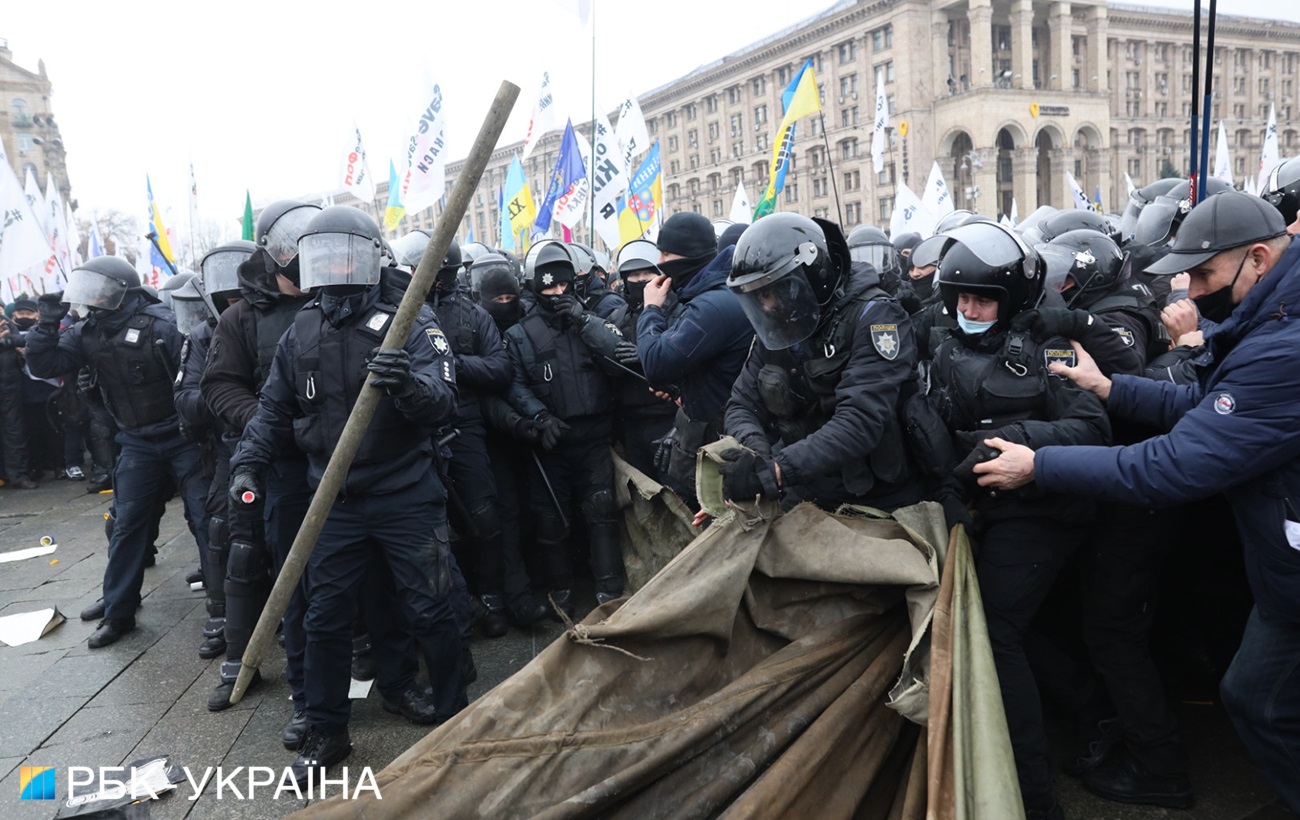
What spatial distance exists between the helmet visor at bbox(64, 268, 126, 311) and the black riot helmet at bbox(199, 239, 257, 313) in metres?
0.85

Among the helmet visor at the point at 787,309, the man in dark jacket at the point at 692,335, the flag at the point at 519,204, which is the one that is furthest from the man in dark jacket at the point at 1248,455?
the flag at the point at 519,204

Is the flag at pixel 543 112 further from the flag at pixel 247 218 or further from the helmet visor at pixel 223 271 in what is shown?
the helmet visor at pixel 223 271

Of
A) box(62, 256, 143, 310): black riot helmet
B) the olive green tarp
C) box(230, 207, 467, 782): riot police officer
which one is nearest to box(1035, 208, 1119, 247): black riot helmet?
the olive green tarp

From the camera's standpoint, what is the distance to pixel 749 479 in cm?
293

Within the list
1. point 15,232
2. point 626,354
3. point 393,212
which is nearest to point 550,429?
point 626,354

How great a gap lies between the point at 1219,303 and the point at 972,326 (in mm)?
765

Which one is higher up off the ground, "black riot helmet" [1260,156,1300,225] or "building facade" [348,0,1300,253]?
"building facade" [348,0,1300,253]

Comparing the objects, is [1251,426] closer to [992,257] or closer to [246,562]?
[992,257]

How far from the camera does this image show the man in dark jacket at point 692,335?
421 cm

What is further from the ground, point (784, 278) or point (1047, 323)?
point (784, 278)

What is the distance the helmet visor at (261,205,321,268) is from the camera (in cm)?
430

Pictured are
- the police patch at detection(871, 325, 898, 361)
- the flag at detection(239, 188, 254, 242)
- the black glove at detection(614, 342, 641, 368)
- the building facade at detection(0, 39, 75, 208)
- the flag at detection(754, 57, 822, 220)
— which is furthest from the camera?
the building facade at detection(0, 39, 75, 208)

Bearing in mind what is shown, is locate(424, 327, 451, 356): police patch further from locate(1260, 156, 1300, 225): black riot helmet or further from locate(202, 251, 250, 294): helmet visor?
locate(1260, 156, 1300, 225): black riot helmet

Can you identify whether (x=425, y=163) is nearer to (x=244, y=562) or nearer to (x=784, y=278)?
(x=244, y=562)
